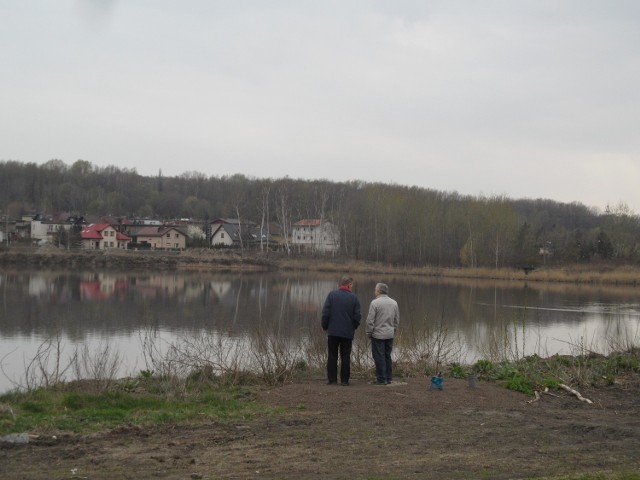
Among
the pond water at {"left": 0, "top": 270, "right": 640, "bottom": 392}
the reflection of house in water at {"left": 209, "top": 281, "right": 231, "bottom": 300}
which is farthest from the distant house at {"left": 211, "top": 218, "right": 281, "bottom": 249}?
the reflection of house in water at {"left": 209, "top": 281, "right": 231, "bottom": 300}

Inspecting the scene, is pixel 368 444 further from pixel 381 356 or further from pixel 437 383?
pixel 381 356

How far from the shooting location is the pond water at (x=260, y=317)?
16.0 m

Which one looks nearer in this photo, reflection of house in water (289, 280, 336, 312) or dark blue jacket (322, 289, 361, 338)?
dark blue jacket (322, 289, 361, 338)

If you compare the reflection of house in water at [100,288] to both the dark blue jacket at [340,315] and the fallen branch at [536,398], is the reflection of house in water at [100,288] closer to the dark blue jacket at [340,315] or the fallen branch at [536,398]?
the dark blue jacket at [340,315]

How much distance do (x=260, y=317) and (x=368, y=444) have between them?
16.1m

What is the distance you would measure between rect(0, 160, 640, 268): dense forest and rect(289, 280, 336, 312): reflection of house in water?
85.9 ft

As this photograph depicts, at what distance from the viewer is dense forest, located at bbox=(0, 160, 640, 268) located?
76.8 metres

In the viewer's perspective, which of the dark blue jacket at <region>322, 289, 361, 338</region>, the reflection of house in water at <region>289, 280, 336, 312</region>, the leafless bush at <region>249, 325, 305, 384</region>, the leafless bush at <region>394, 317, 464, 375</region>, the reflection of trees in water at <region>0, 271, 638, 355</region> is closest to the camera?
the dark blue jacket at <region>322, 289, 361, 338</region>

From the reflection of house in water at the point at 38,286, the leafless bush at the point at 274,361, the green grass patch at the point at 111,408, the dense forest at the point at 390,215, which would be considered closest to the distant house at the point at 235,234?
the dense forest at the point at 390,215

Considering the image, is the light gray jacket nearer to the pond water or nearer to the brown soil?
the brown soil

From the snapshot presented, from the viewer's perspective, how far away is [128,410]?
877cm

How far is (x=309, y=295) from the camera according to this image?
39969 millimetres

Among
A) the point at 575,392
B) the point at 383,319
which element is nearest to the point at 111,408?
the point at 383,319

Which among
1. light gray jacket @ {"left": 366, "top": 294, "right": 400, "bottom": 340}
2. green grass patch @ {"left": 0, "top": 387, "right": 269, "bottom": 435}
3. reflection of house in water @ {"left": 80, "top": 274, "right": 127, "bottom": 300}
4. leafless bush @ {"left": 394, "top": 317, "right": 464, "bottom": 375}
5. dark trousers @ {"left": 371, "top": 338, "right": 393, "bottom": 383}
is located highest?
light gray jacket @ {"left": 366, "top": 294, "right": 400, "bottom": 340}
